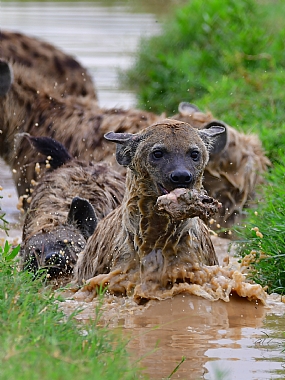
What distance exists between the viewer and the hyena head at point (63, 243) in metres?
6.39

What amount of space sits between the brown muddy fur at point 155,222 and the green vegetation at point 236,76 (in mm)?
789

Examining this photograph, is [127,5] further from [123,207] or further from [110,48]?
[123,207]

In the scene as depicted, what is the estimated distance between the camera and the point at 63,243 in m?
6.55

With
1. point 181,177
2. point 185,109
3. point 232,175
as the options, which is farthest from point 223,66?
point 181,177

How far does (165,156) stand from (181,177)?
0.20 m

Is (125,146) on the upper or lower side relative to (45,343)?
upper

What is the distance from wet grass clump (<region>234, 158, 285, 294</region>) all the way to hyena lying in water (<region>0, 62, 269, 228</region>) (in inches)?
42.7

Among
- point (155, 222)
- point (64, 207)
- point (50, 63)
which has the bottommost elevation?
point (64, 207)

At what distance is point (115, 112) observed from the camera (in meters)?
8.62

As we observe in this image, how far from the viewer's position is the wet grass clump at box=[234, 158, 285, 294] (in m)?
5.99

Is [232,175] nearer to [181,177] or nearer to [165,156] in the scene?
[165,156]

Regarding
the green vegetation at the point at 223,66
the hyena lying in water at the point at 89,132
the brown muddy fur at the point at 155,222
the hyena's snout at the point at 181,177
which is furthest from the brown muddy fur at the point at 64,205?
the green vegetation at the point at 223,66

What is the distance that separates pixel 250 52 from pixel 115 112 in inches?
164

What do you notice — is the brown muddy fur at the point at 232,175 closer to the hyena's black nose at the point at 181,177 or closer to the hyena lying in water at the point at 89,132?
the hyena lying in water at the point at 89,132
